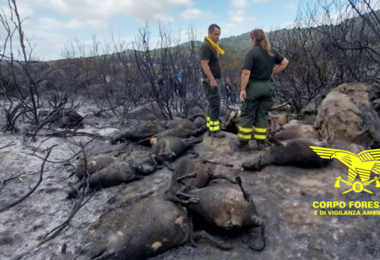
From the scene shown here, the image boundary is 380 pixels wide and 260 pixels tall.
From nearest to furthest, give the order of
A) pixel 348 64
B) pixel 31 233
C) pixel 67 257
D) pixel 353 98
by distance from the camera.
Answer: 1. pixel 67 257
2. pixel 31 233
3. pixel 353 98
4. pixel 348 64

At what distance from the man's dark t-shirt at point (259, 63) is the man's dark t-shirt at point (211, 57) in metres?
0.77

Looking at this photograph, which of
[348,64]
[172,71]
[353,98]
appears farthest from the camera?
[172,71]

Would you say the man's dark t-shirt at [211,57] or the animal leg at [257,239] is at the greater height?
the man's dark t-shirt at [211,57]

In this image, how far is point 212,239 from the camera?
8.73ft

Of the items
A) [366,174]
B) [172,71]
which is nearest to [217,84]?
[366,174]

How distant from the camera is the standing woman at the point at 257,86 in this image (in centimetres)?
425

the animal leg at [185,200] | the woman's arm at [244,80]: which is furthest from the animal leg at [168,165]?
the animal leg at [185,200]

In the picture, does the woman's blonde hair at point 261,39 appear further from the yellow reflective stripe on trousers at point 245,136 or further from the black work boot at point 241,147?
the black work boot at point 241,147

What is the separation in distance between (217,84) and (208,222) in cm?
279

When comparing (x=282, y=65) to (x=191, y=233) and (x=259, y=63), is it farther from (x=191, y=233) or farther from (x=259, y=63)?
(x=191, y=233)

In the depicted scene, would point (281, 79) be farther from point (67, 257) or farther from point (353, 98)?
point (67, 257)

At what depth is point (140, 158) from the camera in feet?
17.0

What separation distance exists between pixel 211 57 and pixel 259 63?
93cm

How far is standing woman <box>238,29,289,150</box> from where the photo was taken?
14.0 feet
